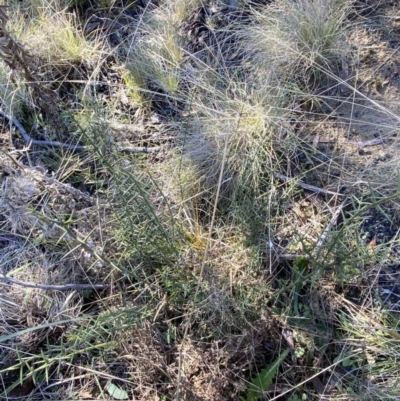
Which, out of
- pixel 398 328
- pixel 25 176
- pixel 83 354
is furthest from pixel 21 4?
pixel 398 328

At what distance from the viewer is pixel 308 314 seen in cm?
179

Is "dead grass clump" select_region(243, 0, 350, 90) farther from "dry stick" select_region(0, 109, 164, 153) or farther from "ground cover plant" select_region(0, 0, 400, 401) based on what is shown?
"dry stick" select_region(0, 109, 164, 153)

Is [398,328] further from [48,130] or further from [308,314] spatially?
[48,130]

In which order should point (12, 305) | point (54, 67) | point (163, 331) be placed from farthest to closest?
1. point (54, 67)
2. point (12, 305)
3. point (163, 331)

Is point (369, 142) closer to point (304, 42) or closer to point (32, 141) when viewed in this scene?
point (304, 42)

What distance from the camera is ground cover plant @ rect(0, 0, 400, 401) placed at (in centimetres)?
173

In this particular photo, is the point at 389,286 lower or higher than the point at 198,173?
lower

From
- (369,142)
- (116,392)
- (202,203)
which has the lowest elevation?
(116,392)

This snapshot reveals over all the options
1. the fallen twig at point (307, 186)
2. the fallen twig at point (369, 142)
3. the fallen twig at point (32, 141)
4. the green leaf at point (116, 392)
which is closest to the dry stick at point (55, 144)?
the fallen twig at point (32, 141)

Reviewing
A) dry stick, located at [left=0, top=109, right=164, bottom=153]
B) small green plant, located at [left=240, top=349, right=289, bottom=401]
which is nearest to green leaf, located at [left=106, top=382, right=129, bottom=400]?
small green plant, located at [left=240, top=349, right=289, bottom=401]

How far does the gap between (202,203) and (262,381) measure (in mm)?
737

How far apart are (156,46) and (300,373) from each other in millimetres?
1637

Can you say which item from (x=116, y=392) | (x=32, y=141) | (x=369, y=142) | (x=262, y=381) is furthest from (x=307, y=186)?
(x=32, y=141)

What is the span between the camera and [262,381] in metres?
1.72
